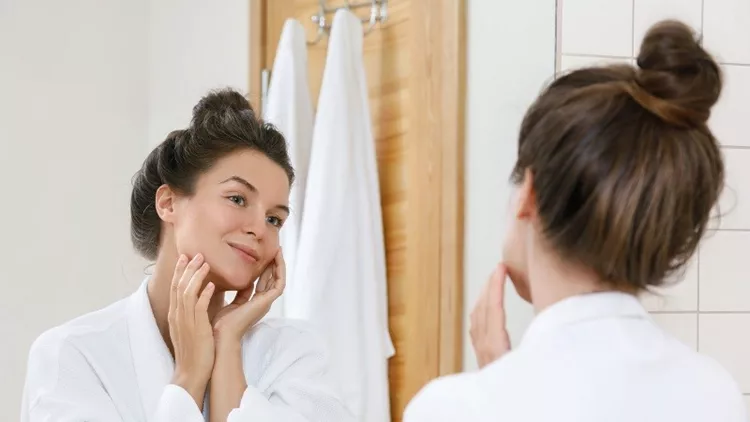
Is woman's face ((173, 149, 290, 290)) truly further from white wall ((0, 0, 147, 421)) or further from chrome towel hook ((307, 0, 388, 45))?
chrome towel hook ((307, 0, 388, 45))

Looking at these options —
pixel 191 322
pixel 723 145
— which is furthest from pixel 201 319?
pixel 723 145

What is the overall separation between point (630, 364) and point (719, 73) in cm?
26

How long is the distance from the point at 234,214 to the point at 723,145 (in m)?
0.75

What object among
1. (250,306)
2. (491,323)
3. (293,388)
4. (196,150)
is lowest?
(293,388)

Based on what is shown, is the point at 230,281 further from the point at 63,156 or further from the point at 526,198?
the point at 526,198

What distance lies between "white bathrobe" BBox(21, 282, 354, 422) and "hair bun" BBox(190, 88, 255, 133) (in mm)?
254

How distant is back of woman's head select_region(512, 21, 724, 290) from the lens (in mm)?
691

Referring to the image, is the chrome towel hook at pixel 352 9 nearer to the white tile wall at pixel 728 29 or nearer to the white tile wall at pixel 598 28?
the white tile wall at pixel 598 28

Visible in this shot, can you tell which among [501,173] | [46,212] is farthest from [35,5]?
[501,173]

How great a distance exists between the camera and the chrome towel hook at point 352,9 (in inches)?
62.2

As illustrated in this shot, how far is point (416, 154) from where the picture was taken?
4.91 feet

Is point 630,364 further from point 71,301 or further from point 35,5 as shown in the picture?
point 35,5

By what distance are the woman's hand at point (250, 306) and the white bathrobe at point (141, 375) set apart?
54 millimetres

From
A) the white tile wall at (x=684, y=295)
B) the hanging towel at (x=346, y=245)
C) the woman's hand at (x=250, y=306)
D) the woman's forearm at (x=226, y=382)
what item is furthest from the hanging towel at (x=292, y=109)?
the white tile wall at (x=684, y=295)
